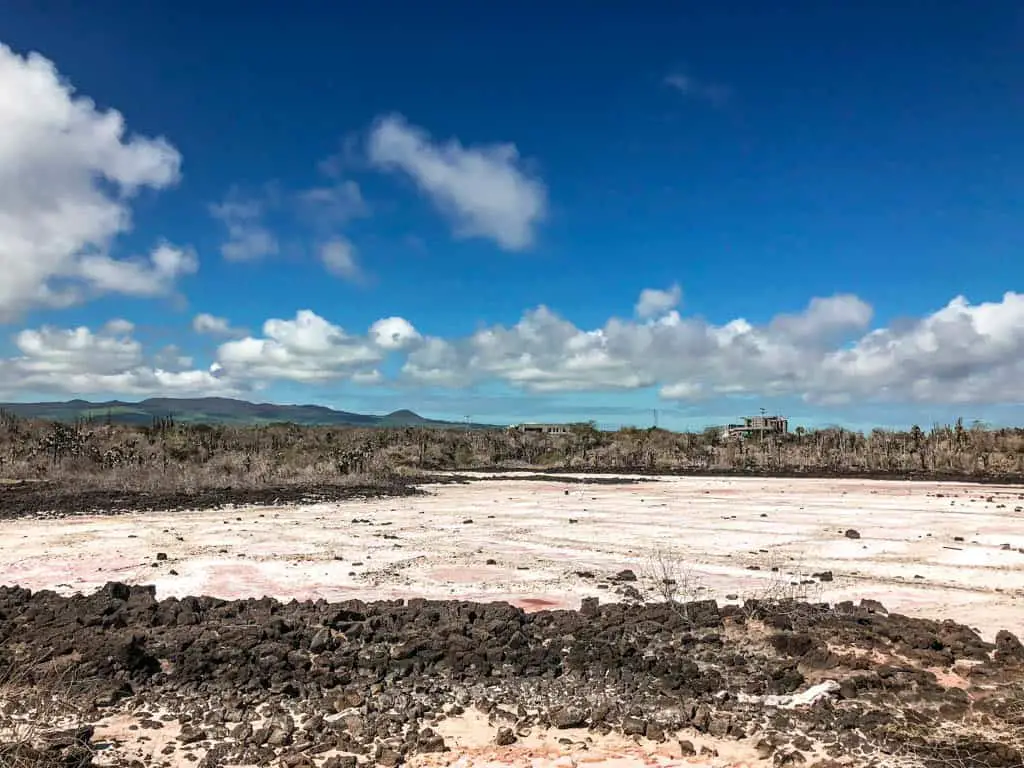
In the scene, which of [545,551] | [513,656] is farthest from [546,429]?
[513,656]

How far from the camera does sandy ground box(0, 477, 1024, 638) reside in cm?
994

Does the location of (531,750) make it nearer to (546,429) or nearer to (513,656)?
(513,656)

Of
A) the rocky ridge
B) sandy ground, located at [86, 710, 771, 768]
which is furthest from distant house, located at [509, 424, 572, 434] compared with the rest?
sandy ground, located at [86, 710, 771, 768]

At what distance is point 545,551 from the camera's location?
43.5 ft

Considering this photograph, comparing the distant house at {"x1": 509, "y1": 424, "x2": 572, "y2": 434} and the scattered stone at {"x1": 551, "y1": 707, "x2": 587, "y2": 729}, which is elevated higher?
the distant house at {"x1": 509, "y1": 424, "x2": 572, "y2": 434}

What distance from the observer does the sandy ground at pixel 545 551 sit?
994 cm

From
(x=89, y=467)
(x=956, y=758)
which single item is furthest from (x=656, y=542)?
(x=89, y=467)

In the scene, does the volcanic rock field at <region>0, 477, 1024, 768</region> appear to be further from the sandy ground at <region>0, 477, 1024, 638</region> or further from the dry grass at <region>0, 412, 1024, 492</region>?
the dry grass at <region>0, 412, 1024, 492</region>

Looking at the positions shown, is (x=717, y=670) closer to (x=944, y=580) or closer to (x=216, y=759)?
(x=216, y=759)

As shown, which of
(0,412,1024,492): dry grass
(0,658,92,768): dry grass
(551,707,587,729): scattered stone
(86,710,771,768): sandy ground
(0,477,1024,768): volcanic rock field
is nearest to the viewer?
(0,658,92,768): dry grass

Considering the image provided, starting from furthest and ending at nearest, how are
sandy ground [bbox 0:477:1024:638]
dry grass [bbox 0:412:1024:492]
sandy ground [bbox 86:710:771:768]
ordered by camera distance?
dry grass [bbox 0:412:1024:492], sandy ground [bbox 0:477:1024:638], sandy ground [bbox 86:710:771:768]

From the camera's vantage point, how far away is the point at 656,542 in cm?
1438

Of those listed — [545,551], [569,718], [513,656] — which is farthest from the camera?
[545,551]

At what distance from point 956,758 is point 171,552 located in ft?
38.5
